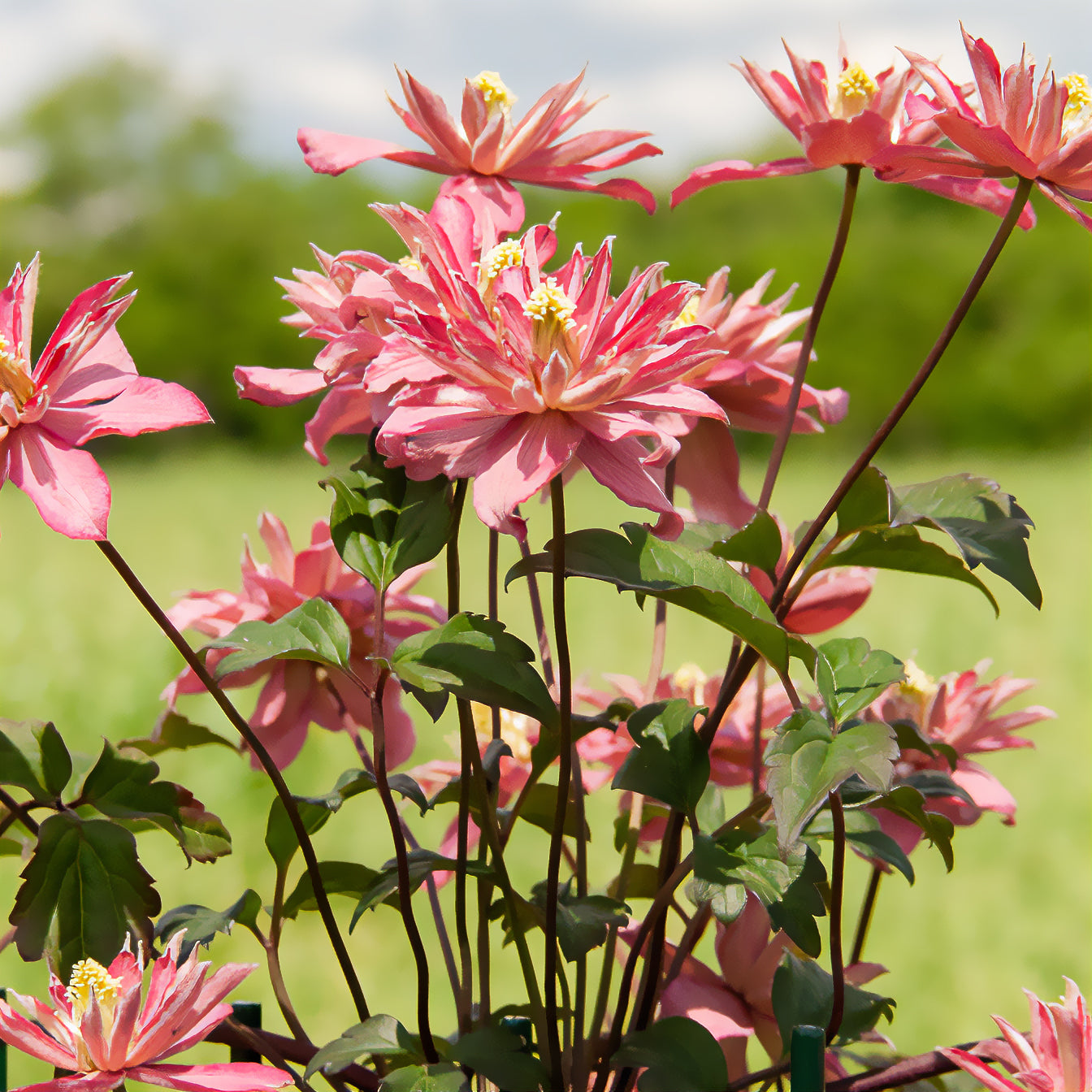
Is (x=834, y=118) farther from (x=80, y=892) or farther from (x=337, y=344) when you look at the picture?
(x=80, y=892)

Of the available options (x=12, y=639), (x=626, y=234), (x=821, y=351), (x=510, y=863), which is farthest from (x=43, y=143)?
(x=510, y=863)

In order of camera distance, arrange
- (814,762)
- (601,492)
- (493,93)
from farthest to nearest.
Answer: (601,492) → (493,93) → (814,762)

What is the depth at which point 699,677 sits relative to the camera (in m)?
0.64

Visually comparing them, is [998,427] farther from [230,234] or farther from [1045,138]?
[1045,138]

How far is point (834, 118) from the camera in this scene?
0.49m

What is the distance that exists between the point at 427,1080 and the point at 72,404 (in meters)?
0.27

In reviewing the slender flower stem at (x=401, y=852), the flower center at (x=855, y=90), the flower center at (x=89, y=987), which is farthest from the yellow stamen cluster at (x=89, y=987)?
the flower center at (x=855, y=90)

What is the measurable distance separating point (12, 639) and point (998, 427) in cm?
548

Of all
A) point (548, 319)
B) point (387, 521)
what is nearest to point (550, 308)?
point (548, 319)

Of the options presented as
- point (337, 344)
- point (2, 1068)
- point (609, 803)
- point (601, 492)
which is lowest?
point (609, 803)

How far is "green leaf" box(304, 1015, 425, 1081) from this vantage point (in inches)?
16.3

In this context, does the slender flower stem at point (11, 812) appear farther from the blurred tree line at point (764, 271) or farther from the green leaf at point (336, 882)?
the blurred tree line at point (764, 271)

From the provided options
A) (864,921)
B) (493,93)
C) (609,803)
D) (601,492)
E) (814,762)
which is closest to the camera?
(814,762)

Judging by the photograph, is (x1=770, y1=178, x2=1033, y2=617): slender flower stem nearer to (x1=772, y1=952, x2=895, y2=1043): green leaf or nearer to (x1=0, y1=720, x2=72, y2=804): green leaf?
(x1=772, y1=952, x2=895, y2=1043): green leaf
